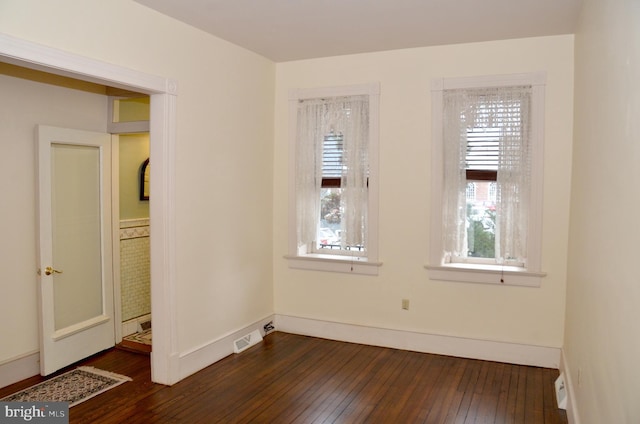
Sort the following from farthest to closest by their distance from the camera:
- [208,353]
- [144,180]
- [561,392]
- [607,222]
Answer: [144,180] → [208,353] → [561,392] → [607,222]

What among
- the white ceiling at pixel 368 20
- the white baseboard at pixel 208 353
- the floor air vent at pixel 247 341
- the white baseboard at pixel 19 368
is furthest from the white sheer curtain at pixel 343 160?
the white baseboard at pixel 19 368

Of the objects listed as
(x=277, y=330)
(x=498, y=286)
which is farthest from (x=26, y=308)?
(x=498, y=286)

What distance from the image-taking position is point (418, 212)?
14.5 feet

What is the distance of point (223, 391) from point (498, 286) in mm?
2484

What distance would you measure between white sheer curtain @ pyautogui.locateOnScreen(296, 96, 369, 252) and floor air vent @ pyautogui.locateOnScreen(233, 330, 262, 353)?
98 centimetres

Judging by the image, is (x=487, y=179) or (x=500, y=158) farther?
(x=487, y=179)

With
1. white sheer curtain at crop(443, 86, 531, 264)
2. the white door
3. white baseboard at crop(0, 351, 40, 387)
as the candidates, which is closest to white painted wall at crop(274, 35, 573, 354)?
white sheer curtain at crop(443, 86, 531, 264)

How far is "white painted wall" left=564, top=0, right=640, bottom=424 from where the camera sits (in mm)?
1588

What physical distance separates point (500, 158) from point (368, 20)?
1629 millimetres

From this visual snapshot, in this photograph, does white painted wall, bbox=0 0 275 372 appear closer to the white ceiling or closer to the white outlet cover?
the white ceiling

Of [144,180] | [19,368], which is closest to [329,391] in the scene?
[19,368]

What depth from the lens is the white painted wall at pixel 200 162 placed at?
122 inches

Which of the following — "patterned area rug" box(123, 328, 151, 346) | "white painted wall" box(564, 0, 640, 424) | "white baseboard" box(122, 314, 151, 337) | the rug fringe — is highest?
"white painted wall" box(564, 0, 640, 424)

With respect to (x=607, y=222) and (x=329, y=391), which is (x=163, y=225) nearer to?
(x=329, y=391)
